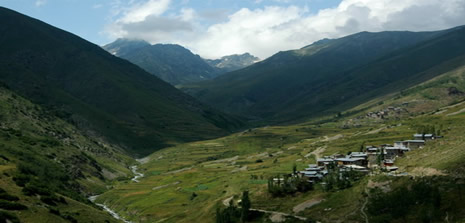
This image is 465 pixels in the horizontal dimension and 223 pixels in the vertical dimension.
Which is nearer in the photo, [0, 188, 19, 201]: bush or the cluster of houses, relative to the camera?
[0, 188, 19, 201]: bush

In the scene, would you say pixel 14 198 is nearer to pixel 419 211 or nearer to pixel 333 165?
pixel 419 211

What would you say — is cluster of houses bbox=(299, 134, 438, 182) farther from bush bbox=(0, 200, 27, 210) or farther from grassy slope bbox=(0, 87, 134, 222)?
bush bbox=(0, 200, 27, 210)

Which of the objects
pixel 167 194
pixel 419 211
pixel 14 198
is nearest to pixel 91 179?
pixel 167 194

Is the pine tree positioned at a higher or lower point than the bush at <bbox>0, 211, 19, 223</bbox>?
lower

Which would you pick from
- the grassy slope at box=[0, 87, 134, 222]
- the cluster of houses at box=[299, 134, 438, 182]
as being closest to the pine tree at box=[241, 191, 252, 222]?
the cluster of houses at box=[299, 134, 438, 182]

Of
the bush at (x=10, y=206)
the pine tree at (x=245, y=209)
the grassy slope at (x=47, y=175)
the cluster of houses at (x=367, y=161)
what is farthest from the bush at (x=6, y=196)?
the cluster of houses at (x=367, y=161)

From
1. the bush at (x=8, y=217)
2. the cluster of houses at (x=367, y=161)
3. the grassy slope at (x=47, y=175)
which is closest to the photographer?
the bush at (x=8, y=217)

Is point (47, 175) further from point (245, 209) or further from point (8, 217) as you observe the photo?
point (8, 217)

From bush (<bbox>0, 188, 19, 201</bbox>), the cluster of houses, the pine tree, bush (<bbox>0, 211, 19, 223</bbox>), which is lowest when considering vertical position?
the pine tree

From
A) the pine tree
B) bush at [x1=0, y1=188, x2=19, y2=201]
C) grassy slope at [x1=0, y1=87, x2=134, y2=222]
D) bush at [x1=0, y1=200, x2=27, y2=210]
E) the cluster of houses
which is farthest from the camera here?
the cluster of houses

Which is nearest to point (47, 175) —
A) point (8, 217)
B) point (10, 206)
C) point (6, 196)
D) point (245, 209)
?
point (6, 196)

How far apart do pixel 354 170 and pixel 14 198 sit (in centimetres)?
8735

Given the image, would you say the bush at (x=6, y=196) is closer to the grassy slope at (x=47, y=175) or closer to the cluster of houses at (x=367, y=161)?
the grassy slope at (x=47, y=175)

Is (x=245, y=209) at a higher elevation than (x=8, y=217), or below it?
below
